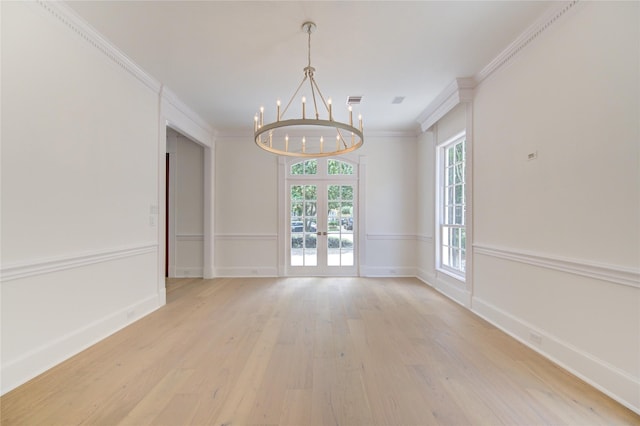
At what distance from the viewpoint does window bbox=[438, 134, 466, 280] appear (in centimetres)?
412

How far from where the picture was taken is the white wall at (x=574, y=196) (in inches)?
71.0

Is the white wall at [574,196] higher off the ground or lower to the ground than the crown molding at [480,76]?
lower

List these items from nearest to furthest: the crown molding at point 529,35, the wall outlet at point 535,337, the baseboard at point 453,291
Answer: the crown molding at point 529,35, the wall outlet at point 535,337, the baseboard at point 453,291

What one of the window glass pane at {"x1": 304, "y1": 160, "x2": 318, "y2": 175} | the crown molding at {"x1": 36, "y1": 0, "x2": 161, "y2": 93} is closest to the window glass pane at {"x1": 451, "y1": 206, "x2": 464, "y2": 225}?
the window glass pane at {"x1": 304, "y1": 160, "x2": 318, "y2": 175}

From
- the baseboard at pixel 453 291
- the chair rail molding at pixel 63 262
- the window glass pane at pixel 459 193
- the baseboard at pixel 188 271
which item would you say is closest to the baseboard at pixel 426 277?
the baseboard at pixel 453 291

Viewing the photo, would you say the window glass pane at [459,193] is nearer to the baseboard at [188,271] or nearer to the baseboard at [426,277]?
the baseboard at [426,277]

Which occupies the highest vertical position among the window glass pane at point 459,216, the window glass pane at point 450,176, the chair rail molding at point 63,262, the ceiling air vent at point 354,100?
the ceiling air vent at point 354,100

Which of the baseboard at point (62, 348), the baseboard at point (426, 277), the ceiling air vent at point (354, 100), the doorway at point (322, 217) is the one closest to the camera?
the baseboard at point (62, 348)

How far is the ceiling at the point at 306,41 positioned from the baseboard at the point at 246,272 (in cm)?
317

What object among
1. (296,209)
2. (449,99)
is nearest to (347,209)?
(296,209)

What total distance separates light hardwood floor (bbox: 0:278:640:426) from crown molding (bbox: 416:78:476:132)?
8.93 feet

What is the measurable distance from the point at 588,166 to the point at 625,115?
37cm

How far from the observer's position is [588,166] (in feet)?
6.74

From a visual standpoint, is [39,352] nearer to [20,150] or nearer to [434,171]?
[20,150]
